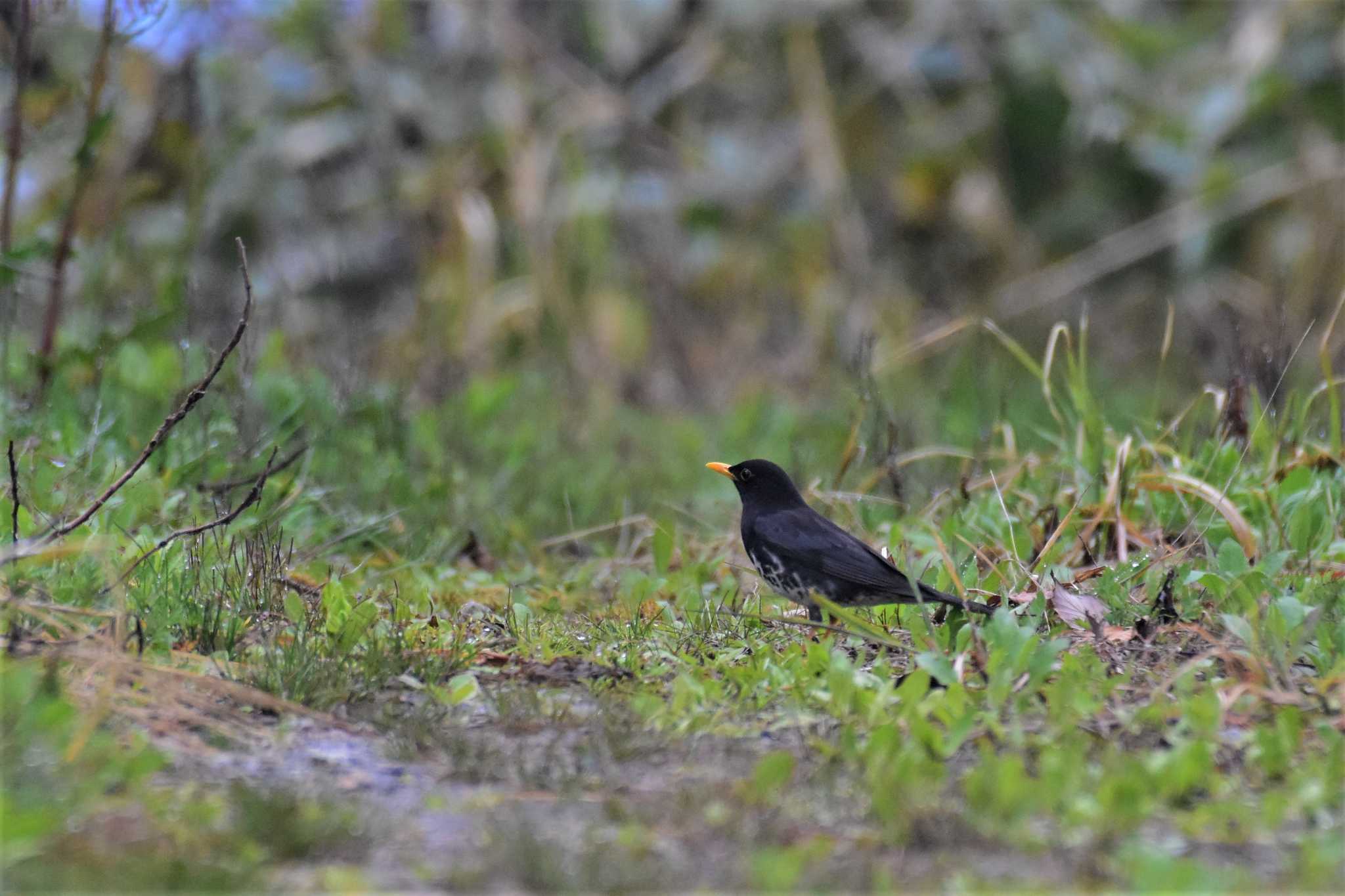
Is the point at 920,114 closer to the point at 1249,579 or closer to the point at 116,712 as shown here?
the point at 1249,579

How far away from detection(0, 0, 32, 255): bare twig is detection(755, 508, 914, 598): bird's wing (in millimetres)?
2764

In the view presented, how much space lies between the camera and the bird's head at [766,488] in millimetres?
4465

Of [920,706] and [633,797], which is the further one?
[920,706]

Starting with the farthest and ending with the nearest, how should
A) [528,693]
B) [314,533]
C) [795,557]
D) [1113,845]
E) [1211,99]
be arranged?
[1211,99]
[314,533]
[795,557]
[528,693]
[1113,845]

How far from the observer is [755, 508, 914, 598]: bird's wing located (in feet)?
12.5

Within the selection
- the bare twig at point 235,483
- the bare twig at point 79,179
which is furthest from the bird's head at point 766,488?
the bare twig at point 79,179

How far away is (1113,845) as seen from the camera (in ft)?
7.58

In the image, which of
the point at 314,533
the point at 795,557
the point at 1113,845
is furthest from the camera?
the point at 314,533

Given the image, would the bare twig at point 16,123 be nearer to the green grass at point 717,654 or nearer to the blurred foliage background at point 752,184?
the green grass at point 717,654

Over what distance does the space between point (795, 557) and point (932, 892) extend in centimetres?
190

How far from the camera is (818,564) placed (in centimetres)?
393

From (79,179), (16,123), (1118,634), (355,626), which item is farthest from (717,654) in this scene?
(16,123)

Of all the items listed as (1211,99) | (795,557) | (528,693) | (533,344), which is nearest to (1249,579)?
(795,557)

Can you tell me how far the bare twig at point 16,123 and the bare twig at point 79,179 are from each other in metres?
0.19
